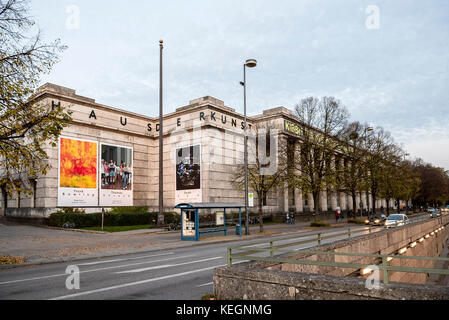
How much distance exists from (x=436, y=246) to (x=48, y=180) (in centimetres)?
4454

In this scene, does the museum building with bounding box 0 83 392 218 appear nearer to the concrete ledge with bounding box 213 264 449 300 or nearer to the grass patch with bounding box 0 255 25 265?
the grass patch with bounding box 0 255 25 265

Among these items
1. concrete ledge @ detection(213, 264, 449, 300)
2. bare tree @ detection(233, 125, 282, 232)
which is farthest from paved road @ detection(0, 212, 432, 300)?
bare tree @ detection(233, 125, 282, 232)

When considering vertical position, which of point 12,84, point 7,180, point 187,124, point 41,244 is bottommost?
point 41,244

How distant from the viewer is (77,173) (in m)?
35.8

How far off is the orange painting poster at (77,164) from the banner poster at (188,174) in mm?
10491

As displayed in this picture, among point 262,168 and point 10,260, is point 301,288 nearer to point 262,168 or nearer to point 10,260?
point 10,260

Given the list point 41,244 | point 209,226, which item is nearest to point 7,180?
point 41,244

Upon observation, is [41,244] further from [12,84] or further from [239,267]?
[239,267]

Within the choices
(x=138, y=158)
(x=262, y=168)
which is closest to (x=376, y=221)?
(x=262, y=168)

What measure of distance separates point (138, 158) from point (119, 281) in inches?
1439

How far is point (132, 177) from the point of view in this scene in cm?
4278

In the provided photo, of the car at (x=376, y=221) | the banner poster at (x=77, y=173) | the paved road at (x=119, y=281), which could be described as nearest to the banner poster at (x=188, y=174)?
the banner poster at (x=77, y=173)

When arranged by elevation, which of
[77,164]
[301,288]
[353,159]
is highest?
[353,159]

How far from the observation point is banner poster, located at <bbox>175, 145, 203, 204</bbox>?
41406 mm
